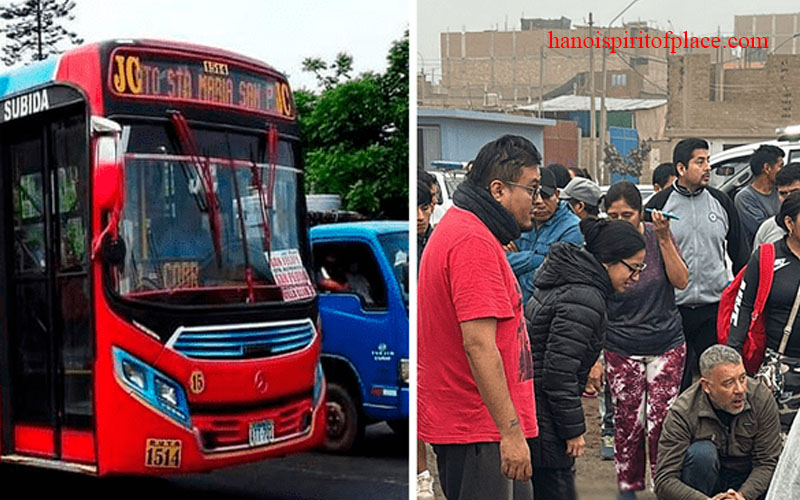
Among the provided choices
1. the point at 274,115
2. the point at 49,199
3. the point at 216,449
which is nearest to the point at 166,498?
the point at 216,449

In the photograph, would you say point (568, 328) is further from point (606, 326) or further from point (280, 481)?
point (280, 481)

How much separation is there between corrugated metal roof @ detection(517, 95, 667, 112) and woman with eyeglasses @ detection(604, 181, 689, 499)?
0.94 feet

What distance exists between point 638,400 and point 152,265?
6.42 ft

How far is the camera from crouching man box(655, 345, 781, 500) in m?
3.91

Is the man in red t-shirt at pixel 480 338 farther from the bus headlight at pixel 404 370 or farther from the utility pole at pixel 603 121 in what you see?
the bus headlight at pixel 404 370

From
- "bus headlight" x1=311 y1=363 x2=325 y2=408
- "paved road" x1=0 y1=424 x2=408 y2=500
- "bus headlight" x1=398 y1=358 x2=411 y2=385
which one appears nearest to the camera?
"paved road" x1=0 y1=424 x2=408 y2=500

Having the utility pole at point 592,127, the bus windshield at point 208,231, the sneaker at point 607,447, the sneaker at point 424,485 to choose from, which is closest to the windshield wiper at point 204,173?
the bus windshield at point 208,231

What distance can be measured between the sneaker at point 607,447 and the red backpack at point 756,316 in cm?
51

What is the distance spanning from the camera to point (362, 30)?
4777mm

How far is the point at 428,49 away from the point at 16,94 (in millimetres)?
1972

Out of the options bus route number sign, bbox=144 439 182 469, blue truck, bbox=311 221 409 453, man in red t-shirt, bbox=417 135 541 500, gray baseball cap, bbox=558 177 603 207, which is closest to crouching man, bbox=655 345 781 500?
man in red t-shirt, bbox=417 135 541 500

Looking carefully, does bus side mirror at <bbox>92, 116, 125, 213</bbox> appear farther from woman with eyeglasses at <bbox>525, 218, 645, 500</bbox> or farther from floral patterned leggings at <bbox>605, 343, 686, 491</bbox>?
floral patterned leggings at <bbox>605, 343, 686, 491</bbox>

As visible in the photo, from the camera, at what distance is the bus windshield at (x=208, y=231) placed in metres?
4.63

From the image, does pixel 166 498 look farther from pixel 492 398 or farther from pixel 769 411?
pixel 769 411
